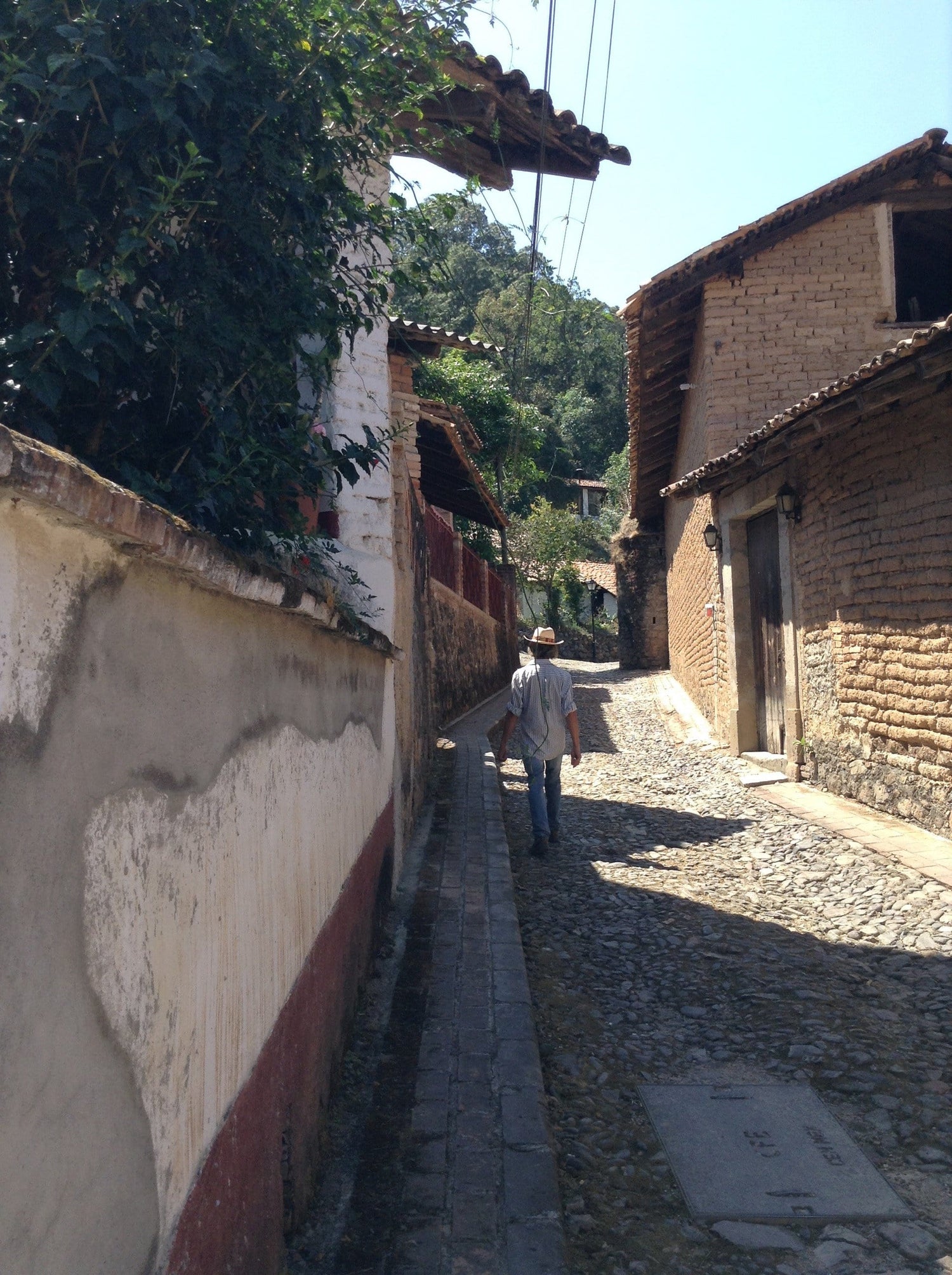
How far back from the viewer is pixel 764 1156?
3398 mm

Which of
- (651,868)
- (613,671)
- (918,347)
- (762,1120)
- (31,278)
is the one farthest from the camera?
(613,671)

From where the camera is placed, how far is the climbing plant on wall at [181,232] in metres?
2.58

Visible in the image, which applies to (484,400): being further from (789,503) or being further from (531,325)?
(789,503)

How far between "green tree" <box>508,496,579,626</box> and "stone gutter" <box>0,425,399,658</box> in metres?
30.9

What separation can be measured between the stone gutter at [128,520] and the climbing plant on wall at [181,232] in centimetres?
51

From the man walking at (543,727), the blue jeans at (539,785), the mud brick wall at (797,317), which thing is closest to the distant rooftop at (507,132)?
the man walking at (543,727)

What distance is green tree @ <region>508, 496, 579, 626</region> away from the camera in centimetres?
3400

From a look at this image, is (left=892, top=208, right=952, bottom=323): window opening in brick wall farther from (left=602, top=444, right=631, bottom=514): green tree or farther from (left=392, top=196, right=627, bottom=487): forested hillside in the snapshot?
(left=602, top=444, right=631, bottom=514): green tree

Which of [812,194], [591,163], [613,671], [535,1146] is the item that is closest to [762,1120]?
[535,1146]

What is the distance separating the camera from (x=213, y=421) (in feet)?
9.48

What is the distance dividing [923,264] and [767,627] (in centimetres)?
627

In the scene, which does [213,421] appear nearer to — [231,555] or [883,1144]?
[231,555]

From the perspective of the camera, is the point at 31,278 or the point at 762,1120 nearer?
the point at 31,278

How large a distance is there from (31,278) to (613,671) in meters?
23.3
